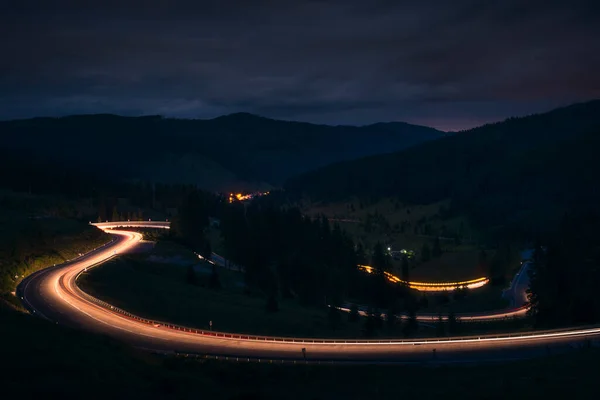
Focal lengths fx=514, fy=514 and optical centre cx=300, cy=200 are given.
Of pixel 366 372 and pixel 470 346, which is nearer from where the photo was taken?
pixel 366 372

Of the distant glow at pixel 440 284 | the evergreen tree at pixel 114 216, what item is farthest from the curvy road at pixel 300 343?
the evergreen tree at pixel 114 216

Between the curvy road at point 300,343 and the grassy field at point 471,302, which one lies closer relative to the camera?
the curvy road at point 300,343

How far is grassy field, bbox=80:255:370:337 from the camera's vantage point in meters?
53.5

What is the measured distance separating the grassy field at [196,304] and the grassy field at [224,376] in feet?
49.1

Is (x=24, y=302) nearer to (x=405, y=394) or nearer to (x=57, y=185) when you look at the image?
(x=405, y=394)

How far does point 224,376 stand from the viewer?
116 ft

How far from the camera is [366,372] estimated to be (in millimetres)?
37062

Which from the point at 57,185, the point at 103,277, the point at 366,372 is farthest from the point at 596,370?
the point at 57,185

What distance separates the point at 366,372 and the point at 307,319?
2223 centimetres

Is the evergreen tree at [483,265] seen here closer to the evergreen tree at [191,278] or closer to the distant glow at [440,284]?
the distant glow at [440,284]

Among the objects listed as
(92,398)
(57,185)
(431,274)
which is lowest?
(431,274)

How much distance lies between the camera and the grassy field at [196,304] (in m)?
53.5

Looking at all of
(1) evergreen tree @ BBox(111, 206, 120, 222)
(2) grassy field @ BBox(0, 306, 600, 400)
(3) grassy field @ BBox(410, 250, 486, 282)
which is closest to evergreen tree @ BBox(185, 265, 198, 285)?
(2) grassy field @ BBox(0, 306, 600, 400)

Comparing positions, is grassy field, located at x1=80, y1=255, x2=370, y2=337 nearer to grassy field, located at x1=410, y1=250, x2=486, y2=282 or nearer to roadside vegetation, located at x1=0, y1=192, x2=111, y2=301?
roadside vegetation, located at x1=0, y1=192, x2=111, y2=301
